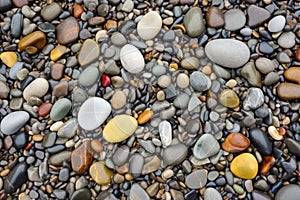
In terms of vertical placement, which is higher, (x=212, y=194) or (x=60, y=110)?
(x=60, y=110)

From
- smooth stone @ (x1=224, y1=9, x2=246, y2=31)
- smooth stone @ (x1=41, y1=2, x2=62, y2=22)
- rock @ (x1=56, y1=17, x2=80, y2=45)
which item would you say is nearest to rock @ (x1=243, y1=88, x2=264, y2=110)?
smooth stone @ (x1=224, y1=9, x2=246, y2=31)

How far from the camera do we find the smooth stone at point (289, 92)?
4.91ft

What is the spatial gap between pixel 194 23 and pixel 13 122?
→ 663 mm

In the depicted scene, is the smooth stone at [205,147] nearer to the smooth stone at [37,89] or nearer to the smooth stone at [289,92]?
the smooth stone at [289,92]

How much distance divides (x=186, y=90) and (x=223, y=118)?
15cm

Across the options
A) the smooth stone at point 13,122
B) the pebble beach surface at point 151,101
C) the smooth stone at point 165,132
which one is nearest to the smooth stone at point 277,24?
the pebble beach surface at point 151,101

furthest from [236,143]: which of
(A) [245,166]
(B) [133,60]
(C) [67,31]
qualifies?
(C) [67,31]

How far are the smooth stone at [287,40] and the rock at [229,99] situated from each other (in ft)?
0.78

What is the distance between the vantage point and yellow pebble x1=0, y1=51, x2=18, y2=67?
1.62 meters

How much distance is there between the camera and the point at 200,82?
1.52 meters

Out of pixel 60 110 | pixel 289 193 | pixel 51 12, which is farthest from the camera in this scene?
pixel 51 12

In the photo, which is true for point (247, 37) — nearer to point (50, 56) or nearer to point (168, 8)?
point (168, 8)

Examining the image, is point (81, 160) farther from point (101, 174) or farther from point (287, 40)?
point (287, 40)

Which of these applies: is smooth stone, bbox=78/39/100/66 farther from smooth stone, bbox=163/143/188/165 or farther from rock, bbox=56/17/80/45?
smooth stone, bbox=163/143/188/165
